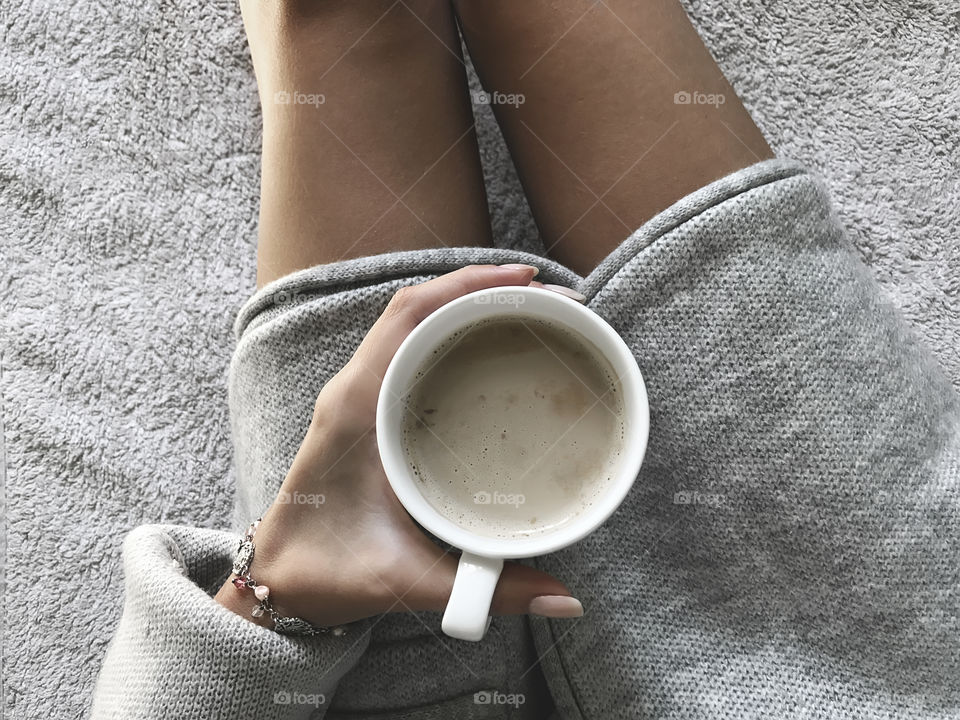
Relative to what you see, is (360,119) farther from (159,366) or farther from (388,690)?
(388,690)

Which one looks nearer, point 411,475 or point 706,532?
point 411,475

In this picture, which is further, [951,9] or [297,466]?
[951,9]

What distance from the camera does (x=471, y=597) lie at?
448mm

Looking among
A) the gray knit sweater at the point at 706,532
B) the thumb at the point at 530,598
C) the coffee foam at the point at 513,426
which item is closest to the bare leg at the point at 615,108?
the gray knit sweater at the point at 706,532

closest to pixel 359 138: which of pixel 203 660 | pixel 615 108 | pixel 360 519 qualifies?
pixel 615 108

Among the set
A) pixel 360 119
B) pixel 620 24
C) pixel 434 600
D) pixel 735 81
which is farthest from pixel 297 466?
pixel 735 81

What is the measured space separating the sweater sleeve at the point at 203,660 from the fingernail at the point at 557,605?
0.57 ft

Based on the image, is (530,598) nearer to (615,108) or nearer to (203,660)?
(203,660)

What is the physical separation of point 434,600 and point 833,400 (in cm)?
34

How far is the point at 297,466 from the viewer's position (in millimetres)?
538

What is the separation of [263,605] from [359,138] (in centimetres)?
41

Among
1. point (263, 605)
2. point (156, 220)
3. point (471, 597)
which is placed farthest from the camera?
point (156, 220)

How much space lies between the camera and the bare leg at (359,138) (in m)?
0.66

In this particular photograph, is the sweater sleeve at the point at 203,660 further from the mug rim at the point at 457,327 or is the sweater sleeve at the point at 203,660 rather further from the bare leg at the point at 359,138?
the bare leg at the point at 359,138
